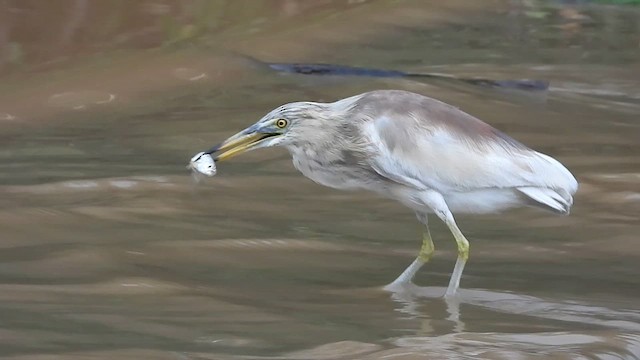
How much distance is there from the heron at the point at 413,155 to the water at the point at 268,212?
14.5 inches

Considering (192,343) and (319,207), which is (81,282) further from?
(319,207)

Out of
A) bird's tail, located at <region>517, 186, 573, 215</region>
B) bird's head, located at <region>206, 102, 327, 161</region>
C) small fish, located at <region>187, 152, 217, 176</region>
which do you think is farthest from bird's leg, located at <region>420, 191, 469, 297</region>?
small fish, located at <region>187, 152, 217, 176</region>

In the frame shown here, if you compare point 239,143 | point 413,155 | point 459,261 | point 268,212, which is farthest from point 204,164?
point 268,212

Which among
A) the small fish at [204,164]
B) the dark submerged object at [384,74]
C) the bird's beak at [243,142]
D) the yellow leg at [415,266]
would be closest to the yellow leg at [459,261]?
the yellow leg at [415,266]

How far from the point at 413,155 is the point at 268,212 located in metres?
1.71

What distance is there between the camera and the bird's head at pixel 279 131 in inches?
217

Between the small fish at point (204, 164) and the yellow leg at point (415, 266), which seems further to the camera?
the yellow leg at point (415, 266)

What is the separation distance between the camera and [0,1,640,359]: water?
487 cm

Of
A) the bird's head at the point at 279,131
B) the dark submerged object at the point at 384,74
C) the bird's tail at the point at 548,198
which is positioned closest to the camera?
the bird's head at the point at 279,131

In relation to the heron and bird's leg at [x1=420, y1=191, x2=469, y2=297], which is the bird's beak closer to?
the heron

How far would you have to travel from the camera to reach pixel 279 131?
5516 mm

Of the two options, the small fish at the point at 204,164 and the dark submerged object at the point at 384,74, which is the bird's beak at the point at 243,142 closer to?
the small fish at the point at 204,164

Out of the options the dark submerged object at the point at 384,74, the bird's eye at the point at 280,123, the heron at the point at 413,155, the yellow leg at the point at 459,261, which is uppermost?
the dark submerged object at the point at 384,74

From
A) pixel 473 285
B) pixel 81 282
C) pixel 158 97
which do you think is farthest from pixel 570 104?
pixel 81 282
